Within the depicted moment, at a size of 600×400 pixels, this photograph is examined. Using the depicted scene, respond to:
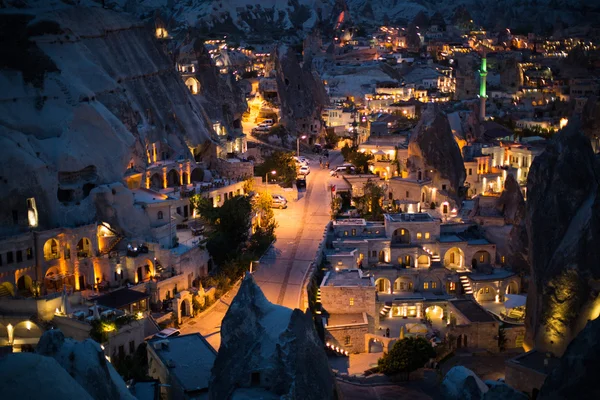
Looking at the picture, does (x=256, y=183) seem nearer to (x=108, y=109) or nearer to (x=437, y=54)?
(x=108, y=109)

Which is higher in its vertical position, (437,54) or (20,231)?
(437,54)

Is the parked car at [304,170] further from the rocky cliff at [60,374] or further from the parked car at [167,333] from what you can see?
the rocky cliff at [60,374]

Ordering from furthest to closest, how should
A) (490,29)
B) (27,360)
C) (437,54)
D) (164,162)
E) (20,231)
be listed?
(490,29), (437,54), (164,162), (20,231), (27,360)

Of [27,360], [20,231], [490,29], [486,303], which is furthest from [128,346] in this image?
[490,29]

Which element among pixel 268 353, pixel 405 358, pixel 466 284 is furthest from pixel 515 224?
pixel 268 353

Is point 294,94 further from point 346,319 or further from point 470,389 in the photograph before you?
point 470,389
